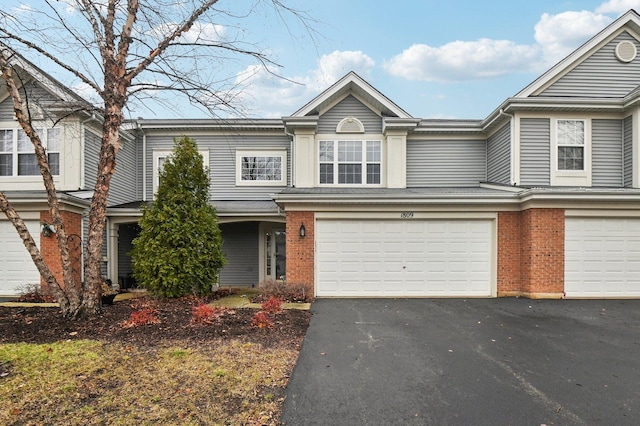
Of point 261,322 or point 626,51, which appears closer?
point 261,322

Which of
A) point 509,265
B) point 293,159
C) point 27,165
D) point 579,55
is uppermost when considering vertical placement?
point 579,55

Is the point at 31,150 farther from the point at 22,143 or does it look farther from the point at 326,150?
A: the point at 326,150

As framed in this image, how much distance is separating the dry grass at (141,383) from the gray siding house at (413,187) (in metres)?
5.20

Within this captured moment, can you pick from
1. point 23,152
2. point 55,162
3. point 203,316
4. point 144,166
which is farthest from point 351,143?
point 23,152

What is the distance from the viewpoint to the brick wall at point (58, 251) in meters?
10.4

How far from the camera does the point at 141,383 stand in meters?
4.12

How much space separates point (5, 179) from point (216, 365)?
37.5ft

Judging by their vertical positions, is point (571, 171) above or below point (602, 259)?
above

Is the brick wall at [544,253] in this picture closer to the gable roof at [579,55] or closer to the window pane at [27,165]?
the gable roof at [579,55]

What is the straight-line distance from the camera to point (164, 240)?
9.38m

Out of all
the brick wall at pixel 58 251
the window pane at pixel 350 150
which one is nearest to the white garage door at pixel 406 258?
the window pane at pixel 350 150

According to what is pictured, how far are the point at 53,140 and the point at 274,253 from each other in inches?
321

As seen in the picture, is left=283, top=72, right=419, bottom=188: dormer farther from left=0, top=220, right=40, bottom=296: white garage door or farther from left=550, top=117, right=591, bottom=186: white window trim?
left=0, top=220, right=40, bottom=296: white garage door

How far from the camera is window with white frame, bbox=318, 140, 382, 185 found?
42.5ft
